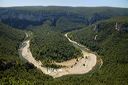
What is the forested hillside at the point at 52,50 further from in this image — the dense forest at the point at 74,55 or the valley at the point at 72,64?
the valley at the point at 72,64

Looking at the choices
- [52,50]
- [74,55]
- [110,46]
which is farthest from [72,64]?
[110,46]

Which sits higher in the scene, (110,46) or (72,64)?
(110,46)

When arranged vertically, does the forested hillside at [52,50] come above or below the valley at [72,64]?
above

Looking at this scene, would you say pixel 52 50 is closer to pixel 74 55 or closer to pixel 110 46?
pixel 74 55

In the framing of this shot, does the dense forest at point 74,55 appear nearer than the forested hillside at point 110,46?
Yes

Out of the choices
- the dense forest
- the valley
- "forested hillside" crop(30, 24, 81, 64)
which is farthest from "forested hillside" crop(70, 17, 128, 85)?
"forested hillside" crop(30, 24, 81, 64)

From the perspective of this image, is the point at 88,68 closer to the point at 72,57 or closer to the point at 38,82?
the point at 72,57

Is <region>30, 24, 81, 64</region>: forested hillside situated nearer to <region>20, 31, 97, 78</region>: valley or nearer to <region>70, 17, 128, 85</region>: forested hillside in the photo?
<region>20, 31, 97, 78</region>: valley

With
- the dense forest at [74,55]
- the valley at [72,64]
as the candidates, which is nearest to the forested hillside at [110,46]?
the dense forest at [74,55]
